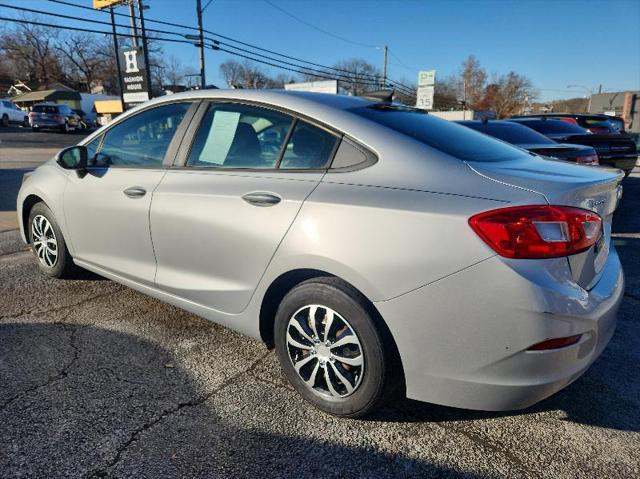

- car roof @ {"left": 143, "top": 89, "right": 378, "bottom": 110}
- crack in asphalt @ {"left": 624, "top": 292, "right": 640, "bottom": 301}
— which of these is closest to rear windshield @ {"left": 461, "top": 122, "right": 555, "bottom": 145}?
crack in asphalt @ {"left": 624, "top": 292, "right": 640, "bottom": 301}

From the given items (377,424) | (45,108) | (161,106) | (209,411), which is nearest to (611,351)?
(377,424)

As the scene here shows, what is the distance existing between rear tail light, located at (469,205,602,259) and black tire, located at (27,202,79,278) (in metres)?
3.35

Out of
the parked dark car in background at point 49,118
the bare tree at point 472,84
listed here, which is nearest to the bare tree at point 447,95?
the bare tree at point 472,84

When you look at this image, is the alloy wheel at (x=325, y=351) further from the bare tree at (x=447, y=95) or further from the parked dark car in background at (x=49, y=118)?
the bare tree at (x=447, y=95)

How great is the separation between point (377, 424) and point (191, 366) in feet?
3.77

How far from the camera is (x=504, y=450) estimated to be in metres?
1.99

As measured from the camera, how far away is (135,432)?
6.74ft

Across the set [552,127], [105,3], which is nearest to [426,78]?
[105,3]

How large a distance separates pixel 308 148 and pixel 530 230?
44.9 inches

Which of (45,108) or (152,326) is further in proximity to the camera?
(45,108)

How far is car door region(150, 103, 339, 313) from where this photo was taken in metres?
2.22

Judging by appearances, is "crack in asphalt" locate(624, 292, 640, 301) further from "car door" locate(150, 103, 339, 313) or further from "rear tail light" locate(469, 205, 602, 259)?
"car door" locate(150, 103, 339, 313)

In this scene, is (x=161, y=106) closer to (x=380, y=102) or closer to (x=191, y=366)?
(x=380, y=102)

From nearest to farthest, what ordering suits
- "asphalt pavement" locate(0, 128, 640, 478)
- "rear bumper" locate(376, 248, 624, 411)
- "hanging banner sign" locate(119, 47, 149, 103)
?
1. "rear bumper" locate(376, 248, 624, 411)
2. "asphalt pavement" locate(0, 128, 640, 478)
3. "hanging banner sign" locate(119, 47, 149, 103)
